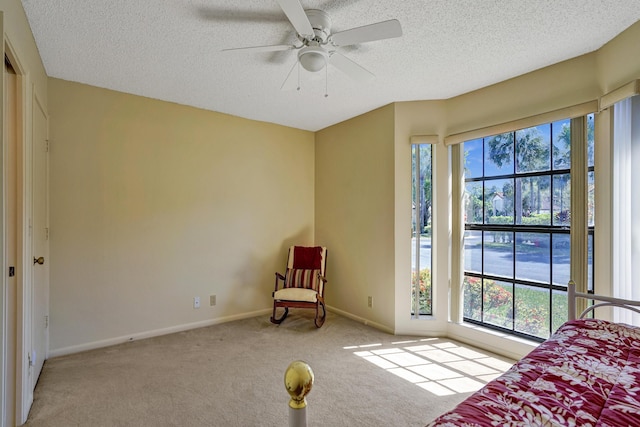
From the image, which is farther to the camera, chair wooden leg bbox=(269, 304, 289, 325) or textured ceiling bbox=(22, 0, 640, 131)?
chair wooden leg bbox=(269, 304, 289, 325)

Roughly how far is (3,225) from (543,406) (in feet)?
8.04

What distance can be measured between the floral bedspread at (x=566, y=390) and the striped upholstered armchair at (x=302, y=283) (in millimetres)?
2446

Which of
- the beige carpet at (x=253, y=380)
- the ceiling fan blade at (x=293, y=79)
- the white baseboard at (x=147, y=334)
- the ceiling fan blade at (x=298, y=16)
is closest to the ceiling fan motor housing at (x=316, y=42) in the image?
the ceiling fan blade at (x=298, y=16)

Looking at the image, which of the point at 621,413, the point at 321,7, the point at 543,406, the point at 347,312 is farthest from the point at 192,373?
the point at 321,7

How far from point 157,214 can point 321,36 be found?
8.36 feet

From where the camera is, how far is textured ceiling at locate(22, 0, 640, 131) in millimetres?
1925

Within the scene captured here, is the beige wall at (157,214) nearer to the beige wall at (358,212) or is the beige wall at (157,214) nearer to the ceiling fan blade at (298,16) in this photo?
the beige wall at (358,212)

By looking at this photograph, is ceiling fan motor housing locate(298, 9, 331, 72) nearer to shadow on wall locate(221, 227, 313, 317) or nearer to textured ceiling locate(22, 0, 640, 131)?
textured ceiling locate(22, 0, 640, 131)

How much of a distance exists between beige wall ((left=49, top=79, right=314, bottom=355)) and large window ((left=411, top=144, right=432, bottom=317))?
174 cm

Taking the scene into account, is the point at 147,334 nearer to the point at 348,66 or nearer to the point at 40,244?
the point at 40,244

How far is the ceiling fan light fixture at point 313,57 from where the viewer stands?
204cm

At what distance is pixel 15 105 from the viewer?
6.43ft

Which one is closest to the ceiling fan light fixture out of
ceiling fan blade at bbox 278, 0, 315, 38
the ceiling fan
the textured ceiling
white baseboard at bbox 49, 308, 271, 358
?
the ceiling fan

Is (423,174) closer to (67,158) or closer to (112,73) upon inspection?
(112,73)
